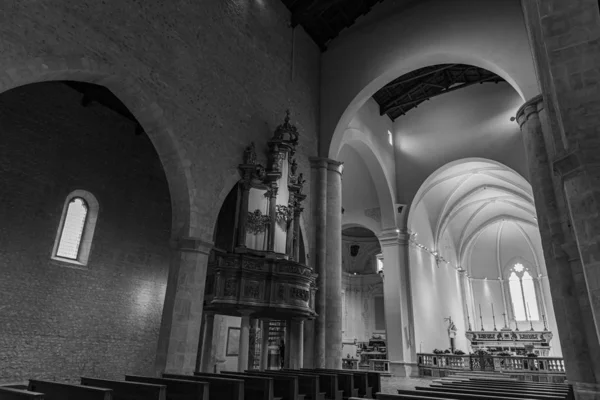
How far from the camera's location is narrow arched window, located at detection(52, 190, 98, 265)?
10.8 m

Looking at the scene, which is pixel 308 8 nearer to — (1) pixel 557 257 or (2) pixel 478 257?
(1) pixel 557 257

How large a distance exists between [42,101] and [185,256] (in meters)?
6.33

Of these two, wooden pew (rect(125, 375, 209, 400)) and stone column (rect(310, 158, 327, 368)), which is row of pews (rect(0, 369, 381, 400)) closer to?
wooden pew (rect(125, 375, 209, 400))

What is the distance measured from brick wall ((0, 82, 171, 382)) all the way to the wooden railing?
10.9 m

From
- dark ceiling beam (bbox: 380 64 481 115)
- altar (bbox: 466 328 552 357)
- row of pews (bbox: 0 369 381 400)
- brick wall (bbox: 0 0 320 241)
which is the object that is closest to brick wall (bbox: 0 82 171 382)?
brick wall (bbox: 0 0 320 241)

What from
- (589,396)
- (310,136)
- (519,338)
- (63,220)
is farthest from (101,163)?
(519,338)

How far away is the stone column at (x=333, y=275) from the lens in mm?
11188

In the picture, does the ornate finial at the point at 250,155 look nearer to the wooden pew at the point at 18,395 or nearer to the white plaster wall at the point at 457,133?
the wooden pew at the point at 18,395

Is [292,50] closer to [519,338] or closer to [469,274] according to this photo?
[519,338]

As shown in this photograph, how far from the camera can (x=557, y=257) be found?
837cm

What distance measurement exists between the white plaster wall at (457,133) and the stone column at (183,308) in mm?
12669

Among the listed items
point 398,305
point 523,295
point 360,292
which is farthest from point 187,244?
point 523,295

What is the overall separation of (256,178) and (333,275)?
3.95 meters

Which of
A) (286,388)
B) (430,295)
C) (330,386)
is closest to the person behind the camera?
(286,388)
